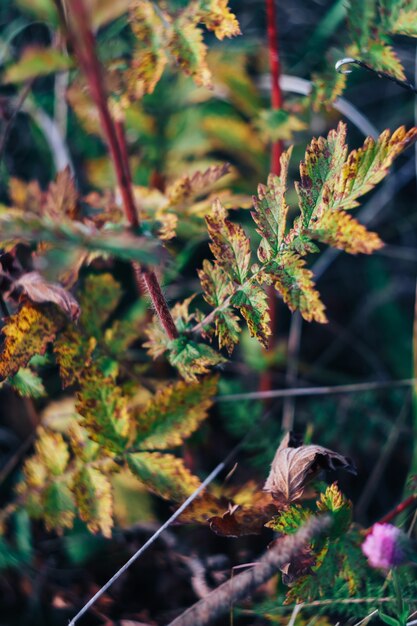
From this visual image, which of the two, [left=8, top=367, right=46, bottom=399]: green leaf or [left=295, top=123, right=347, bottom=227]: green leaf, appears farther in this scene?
[left=8, top=367, right=46, bottom=399]: green leaf

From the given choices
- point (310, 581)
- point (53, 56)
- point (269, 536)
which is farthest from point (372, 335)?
point (53, 56)

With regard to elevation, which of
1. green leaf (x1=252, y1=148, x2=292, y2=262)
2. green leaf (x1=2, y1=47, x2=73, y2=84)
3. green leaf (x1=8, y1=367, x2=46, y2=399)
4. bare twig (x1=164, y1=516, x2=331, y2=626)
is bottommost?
bare twig (x1=164, y1=516, x2=331, y2=626)

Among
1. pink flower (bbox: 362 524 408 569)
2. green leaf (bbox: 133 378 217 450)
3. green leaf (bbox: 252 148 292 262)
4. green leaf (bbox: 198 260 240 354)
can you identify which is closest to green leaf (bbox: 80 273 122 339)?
green leaf (bbox: 133 378 217 450)

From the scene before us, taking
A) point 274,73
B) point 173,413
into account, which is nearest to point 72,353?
point 173,413

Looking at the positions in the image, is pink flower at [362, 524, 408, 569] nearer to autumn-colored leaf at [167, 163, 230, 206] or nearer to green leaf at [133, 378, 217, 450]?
green leaf at [133, 378, 217, 450]

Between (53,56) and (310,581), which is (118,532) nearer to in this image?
(310,581)

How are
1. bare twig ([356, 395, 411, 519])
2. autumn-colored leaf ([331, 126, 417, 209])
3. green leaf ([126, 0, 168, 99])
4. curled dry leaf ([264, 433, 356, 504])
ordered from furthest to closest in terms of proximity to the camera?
bare twig ([356, 395, 411, 519]) → green leaf ([126, 0, 168, 99]) → curled dry leaf ([264, 433, 356, 504]) → autumn-colored leaf ([331, 126, 417, 209])

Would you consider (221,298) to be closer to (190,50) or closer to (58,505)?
(190,50)

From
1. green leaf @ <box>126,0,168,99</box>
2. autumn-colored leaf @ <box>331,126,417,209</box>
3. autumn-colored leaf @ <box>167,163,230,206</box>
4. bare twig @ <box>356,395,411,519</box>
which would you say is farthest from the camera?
bare twig @ <box>356,395,411,519</box>

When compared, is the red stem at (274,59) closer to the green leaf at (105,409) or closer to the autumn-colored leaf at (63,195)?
the autumn-colored leaf at (63,195)
